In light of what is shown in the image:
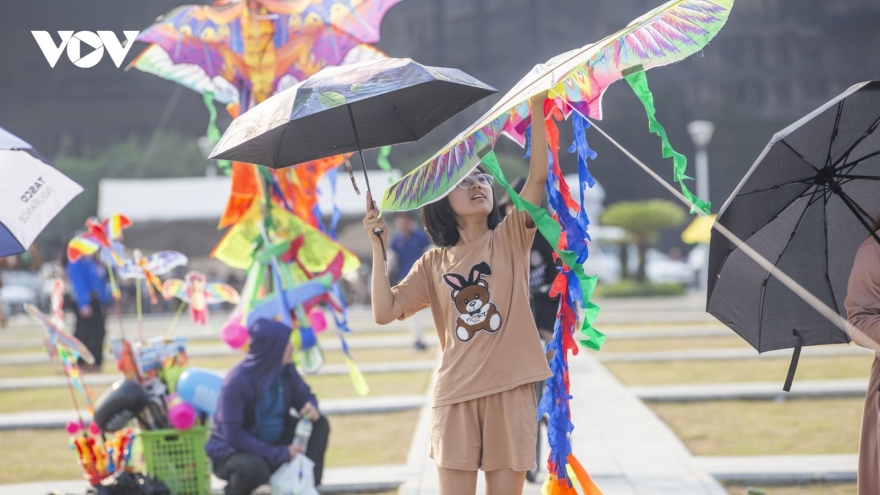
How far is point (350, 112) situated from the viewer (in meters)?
4.20

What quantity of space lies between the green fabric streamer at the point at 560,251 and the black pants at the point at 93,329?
1001cm

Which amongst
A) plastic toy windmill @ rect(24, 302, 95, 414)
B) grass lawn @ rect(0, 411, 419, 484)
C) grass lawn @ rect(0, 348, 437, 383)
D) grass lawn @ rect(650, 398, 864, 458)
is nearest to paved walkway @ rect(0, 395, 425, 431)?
grass lawn @ rect(0, 411, 419, 484)

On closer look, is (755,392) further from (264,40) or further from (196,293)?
(264,40)

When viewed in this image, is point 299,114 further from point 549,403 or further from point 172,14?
point 172,14

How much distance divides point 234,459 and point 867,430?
3141mm

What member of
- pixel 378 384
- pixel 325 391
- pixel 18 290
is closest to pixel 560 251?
pixel 325 391

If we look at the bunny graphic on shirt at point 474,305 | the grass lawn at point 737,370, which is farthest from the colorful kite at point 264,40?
the grass lawn at point 737,370

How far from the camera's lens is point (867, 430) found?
373cm

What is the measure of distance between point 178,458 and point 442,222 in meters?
2.69

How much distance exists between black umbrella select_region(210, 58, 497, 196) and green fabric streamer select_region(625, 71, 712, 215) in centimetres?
54

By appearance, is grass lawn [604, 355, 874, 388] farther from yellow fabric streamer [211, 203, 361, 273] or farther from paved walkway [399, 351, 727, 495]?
yellow fabric streamer [211, 203, 361, 273]

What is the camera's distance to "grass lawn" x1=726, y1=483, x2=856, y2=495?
A: 598cm

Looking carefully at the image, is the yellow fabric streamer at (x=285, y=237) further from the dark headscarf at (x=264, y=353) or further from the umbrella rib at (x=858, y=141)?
the umbrella rib at (x=858, y=141)

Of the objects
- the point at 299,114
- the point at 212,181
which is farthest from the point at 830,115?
the point at 212,181
